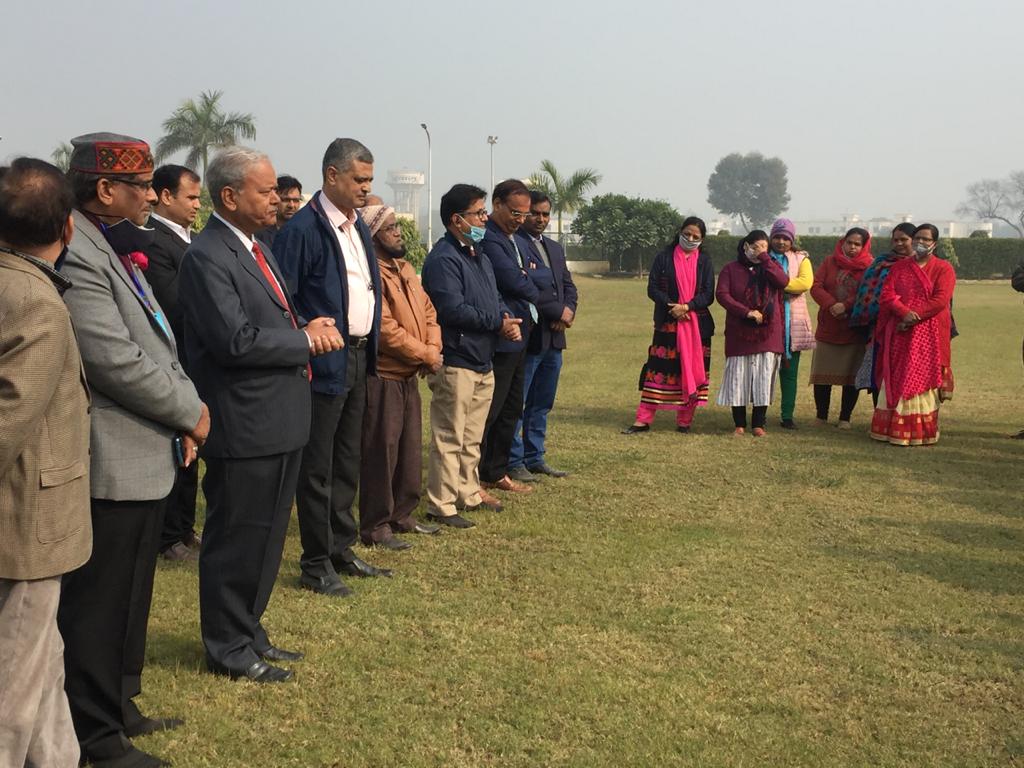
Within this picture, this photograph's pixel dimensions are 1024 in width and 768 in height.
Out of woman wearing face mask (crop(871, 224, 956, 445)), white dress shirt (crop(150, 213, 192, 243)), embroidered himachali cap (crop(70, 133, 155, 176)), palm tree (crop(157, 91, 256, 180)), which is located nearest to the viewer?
embroidered himachali cap (crop(70, 133, 155, 176))

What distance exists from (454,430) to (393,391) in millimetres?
786

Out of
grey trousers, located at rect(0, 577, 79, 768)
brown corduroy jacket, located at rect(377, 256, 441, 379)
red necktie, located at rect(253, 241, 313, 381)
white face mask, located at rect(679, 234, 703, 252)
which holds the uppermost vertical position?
white face mask, located at rect(679, 234, 703, 252)

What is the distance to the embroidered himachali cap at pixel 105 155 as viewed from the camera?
330 cm

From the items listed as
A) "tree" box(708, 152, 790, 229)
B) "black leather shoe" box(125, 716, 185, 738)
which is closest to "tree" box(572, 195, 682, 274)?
"black leather shoe" box(125, 716, 185, 738)

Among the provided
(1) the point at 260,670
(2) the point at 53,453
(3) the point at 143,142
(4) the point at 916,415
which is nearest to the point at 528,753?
(1) the point at 260,670

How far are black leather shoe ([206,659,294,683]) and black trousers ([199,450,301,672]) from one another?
0.02 m

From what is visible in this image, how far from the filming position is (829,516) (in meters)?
6.93

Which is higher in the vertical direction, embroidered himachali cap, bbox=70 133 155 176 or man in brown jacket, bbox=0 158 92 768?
embroidered himachali cap, bbox=70 133 155 176

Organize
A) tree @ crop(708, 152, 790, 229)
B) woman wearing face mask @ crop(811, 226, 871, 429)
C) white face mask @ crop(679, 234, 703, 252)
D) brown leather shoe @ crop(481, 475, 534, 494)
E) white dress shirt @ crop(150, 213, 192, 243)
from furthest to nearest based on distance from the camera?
tree @ crop(708, 152, 790, 229), woman wearing face mask @ crop(811, 226, 871, 429), white face mask @ crop(679, 234, 703, 252), brown leather shoe @ crop(481, 475, 534, 494), white dress shirt @ crop(150, 213, 192, 243)

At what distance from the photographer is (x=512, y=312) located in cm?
754

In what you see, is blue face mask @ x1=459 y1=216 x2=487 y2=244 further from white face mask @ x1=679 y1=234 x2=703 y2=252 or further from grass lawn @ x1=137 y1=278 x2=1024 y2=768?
white face mask @ x1=679 y1=234 x2=703 y2=252

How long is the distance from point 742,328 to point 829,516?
11.3ft

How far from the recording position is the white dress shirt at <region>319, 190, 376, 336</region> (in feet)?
16.5

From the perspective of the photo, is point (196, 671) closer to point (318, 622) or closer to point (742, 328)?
point (318, 622)
